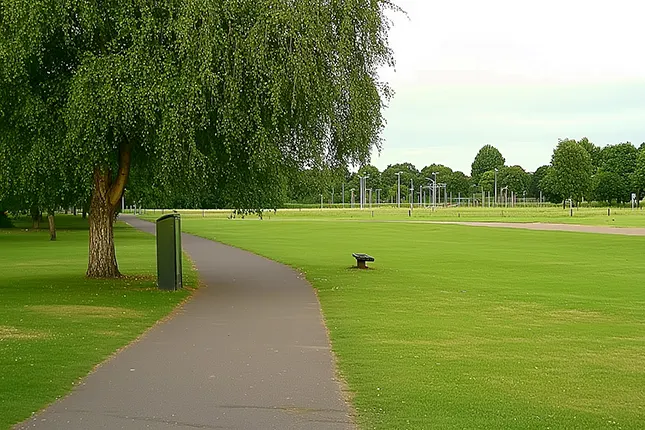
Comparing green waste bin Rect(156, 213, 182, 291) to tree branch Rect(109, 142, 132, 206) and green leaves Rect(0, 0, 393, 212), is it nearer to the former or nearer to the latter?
green leaves Rect(0, 0, 393, 212)

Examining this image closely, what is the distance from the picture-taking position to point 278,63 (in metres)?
17.0

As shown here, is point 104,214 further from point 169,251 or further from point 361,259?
point 361,259

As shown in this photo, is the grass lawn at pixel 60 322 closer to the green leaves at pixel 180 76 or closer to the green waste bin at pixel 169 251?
the green waste bin at pixel 169 251

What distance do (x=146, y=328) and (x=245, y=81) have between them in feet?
20.0

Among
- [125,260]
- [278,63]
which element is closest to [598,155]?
[125,260]

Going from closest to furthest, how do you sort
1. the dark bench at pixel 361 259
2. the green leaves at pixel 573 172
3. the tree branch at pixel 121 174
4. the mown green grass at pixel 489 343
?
the mown green grass at pixel 489 343 < the tree branch at pixel 121 174 < the dark bench at pixel 361 259 < the green leaves at pixel 573 172

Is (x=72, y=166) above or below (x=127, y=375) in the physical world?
above

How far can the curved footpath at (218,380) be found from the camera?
23.6 ft

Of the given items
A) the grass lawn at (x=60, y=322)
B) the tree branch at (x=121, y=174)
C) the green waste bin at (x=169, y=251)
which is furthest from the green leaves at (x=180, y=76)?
the grass lawn at (x=60, y=322)

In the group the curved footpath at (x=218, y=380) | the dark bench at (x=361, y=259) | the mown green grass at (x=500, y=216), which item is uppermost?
the curved footpath at (x=218, y=380)

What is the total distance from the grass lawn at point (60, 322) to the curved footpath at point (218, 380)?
0.32m

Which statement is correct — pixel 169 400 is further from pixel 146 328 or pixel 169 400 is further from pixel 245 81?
pixel 245 81

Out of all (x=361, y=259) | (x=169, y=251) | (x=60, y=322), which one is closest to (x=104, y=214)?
(x=169, y=251)

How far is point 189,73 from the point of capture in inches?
642
